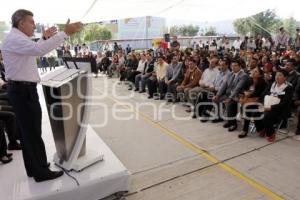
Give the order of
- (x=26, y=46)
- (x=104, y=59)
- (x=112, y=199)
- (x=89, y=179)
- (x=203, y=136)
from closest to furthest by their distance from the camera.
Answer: (x=26, y=46)
(x=89, y=179)
(x=112, y=199)
(x=203, y=136)
(x=104, y=59)

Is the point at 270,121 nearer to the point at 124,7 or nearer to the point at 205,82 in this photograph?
the point at 205,82

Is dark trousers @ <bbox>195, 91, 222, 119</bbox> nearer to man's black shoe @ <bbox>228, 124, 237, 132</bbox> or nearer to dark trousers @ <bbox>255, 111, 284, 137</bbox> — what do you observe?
man's black shoe @ <bbox>228, 124, 237, 132</bbox>

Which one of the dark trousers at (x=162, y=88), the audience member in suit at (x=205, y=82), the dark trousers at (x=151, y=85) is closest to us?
the audience member in suit at (x=205, y=82)

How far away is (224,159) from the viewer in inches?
137

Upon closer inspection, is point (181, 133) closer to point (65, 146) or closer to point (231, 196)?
point (231, 196)

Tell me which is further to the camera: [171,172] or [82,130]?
[171,172]

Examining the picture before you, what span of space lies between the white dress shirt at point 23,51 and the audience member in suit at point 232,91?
129 inches

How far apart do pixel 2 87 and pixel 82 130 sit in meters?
2.76

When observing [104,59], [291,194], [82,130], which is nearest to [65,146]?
[82,130]

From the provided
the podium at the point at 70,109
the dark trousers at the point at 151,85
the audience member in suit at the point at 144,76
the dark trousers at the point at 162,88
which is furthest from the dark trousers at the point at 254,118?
the audience member in suit at the point at 144,76

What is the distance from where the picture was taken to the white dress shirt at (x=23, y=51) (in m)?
2.09

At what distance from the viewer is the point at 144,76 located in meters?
7.62

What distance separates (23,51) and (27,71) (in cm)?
22

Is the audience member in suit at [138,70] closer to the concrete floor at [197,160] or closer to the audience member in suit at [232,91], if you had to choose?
the concrete floor at [197,160]
